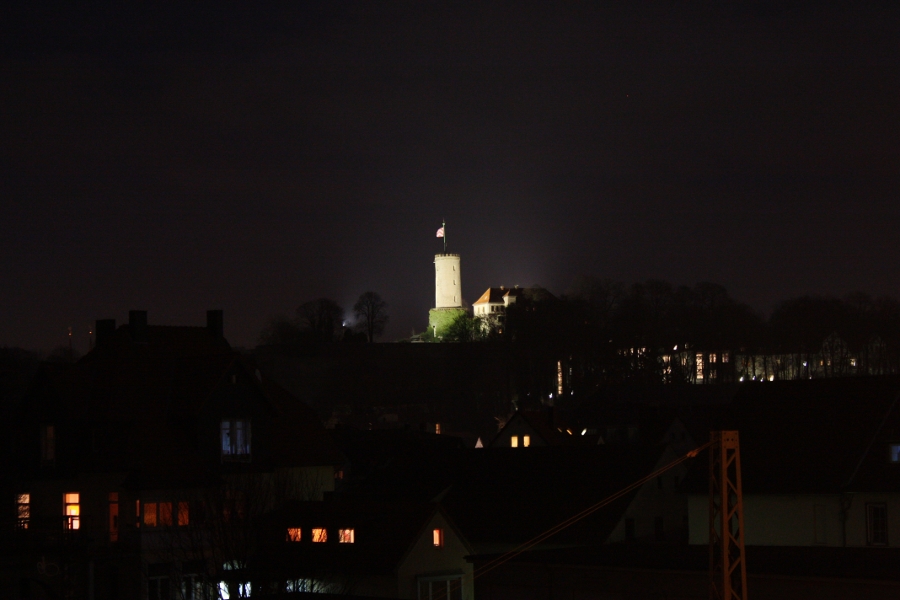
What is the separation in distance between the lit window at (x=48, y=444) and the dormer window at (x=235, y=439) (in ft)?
17.1

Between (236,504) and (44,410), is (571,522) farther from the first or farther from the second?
(44,410)

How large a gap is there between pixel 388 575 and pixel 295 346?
150 metres

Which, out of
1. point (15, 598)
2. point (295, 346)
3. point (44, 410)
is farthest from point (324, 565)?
point (295, 346)

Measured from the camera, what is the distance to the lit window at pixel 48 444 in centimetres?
4044

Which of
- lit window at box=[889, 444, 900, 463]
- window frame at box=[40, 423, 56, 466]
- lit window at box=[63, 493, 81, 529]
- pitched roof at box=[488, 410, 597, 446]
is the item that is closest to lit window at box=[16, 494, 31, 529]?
lit window at box=[63, 493, 81, 529]

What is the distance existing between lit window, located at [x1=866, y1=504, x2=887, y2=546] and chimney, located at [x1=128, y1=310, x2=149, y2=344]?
944 inches

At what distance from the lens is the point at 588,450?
2084 inches

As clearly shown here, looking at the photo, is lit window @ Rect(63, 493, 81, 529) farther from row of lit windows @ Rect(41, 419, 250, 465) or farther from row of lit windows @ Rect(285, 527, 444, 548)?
row of lit windows @ Rect(285, 527, 444, 548)

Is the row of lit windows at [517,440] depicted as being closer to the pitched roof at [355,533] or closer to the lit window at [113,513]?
the pitched roof at [355,533]

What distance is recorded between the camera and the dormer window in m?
41.4

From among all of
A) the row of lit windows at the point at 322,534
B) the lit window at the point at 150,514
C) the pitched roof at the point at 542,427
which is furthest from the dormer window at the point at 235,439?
the pitched roof at the point at 542,427

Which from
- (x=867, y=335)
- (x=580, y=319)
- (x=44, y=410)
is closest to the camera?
(x=44, y=410)

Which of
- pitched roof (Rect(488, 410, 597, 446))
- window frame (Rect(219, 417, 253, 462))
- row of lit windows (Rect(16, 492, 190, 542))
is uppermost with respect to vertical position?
window frame (Rect(219, 417, 253, 462))

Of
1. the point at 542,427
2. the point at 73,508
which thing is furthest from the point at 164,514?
the point at 542,427
